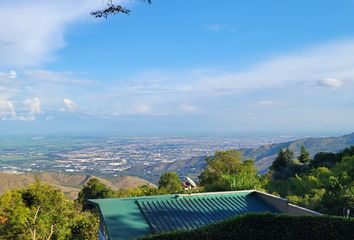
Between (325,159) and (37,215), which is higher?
(325,159)

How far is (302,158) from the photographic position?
3778cm

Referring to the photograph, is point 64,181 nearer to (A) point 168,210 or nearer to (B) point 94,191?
(B) point 94,191

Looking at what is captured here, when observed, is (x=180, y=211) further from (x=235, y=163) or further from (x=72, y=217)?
(x=235, y=163)

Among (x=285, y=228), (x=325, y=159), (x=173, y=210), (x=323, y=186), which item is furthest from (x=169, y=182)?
(x=285, y=228)

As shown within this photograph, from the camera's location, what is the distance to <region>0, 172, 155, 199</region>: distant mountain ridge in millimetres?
65725

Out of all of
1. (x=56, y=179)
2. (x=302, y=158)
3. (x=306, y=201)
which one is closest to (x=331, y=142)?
(x=56, y=179)

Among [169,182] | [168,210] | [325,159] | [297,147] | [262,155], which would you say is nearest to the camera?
[168,210]

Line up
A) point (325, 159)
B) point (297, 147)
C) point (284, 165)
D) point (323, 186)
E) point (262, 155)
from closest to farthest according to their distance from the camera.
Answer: point (323, 186) → point (325, 159) → point (284, 165) → point (297, 147) → point (262, 155)

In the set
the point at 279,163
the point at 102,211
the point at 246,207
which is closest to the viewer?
the point at 102,211

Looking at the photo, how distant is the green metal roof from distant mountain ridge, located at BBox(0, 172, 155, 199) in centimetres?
4850

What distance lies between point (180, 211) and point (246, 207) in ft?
5.42

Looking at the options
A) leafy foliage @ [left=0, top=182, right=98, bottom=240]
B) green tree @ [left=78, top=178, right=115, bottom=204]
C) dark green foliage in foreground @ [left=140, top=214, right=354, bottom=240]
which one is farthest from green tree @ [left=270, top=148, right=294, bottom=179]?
dark green foliage in foreground @ [left=140, top=214, right=354, bottom=240]

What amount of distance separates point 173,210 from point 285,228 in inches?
96.1

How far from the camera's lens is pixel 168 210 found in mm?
8906
